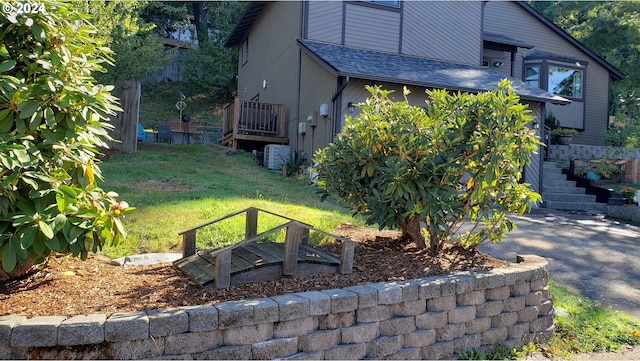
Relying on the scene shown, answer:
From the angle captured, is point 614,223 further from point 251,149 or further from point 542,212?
point 251,149

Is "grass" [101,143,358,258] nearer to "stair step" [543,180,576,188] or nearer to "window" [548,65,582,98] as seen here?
"stair step" [543,180,576,188]

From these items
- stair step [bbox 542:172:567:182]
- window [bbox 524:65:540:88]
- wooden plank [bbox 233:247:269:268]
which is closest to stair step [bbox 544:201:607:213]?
stair step [bbox 542:172:567:182]

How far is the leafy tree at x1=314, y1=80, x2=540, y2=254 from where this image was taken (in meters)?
3.88

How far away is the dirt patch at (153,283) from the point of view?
2838 millimetres

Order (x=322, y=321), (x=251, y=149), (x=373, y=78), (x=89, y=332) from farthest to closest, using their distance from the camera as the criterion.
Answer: (x=251, y=149) → (x=373, y=78) → (x=322, y=321) → (x=89, y=332)

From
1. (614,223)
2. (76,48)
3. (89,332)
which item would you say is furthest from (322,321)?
(614,223)

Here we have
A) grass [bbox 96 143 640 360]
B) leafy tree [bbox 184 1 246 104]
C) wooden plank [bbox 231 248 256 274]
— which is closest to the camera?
wooden plank [bbox 231 248 256 274]

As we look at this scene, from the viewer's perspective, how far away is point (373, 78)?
10.1 meters

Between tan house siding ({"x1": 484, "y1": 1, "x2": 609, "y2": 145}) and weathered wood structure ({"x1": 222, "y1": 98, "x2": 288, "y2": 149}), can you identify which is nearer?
weathered wood structure ({"x1": 222, "y1": 98, "x2": 288, "y2": 149})

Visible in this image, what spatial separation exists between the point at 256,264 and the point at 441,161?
175cm

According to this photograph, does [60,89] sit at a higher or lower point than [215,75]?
lower

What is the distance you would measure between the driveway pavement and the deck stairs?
5.32ft

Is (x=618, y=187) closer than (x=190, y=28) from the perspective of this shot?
Yes

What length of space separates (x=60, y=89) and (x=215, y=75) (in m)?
23.1
